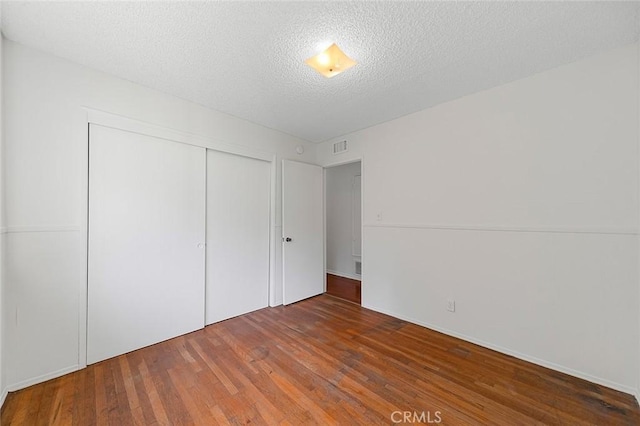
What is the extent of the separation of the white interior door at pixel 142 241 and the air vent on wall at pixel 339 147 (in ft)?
6.08

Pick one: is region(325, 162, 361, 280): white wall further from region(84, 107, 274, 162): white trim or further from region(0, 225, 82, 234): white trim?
region(0, 225, 82, 234): white trim

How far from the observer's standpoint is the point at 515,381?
1857mm

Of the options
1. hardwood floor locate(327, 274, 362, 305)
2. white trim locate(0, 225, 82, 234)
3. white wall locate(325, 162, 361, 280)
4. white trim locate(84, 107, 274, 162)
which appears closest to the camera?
white trim locate(0, 225, 82, 234)

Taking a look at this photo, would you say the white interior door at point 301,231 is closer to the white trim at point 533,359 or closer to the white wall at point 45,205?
the white trim at point 533,359

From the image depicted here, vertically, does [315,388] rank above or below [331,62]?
below

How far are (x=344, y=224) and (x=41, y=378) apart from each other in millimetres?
4327

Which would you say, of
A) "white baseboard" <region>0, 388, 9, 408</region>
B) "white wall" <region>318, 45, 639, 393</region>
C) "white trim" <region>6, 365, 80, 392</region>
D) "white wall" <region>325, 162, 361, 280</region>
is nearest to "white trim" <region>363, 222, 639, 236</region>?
"white wall" <region>318, 45, 639, 393</region>

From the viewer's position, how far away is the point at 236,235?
3076 millimetres

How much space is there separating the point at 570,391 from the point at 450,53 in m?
2.61

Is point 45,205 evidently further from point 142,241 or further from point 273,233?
point 273,233

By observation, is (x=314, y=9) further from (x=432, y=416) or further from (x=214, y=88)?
(x=432, y=416)

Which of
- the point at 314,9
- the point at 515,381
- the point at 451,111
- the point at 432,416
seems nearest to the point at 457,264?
the point at 515,381

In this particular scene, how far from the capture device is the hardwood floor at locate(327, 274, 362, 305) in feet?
12.5

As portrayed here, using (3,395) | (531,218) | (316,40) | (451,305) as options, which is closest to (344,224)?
(451,305)
